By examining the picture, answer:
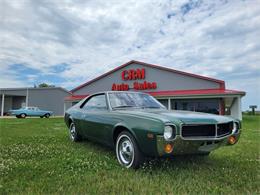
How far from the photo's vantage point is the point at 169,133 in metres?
2.76

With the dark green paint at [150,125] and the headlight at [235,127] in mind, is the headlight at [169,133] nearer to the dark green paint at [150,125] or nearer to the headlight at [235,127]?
the dark green paint at [150,125]

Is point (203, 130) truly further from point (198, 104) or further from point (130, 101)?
point (198, 104)

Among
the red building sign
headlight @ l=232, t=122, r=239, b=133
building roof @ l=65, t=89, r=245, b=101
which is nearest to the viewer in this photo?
headlight @ l=232, t=122, r=239, b=133

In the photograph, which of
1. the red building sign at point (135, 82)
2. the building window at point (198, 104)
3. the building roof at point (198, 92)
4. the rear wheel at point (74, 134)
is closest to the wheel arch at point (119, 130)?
the rear wheel at point (74, 134)

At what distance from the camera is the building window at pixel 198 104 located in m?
19.3

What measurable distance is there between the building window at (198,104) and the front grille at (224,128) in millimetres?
17138

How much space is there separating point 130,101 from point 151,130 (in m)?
1.52

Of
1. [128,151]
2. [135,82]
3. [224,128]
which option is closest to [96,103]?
[128,151]

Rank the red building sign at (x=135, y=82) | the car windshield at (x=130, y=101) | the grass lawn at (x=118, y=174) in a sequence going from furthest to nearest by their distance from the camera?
the red building sign at (x=135, y=82) < the car windshield at (x=130, y=101) < the grass lawn at (x=118, y=174)

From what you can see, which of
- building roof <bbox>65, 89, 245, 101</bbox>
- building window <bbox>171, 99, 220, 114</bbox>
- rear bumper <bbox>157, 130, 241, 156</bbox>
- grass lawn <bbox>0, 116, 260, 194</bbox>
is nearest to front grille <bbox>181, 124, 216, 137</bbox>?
rear bumper <bbox>157, 130, 241, 156</bbox>

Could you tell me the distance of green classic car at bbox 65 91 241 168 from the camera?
9.04ft

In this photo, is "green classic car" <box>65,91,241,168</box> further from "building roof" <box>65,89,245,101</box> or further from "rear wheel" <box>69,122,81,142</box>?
"building roof" <box>65,89,245,101</box>

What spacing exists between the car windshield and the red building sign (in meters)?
17.8

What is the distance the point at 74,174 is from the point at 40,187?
56 centimetres
